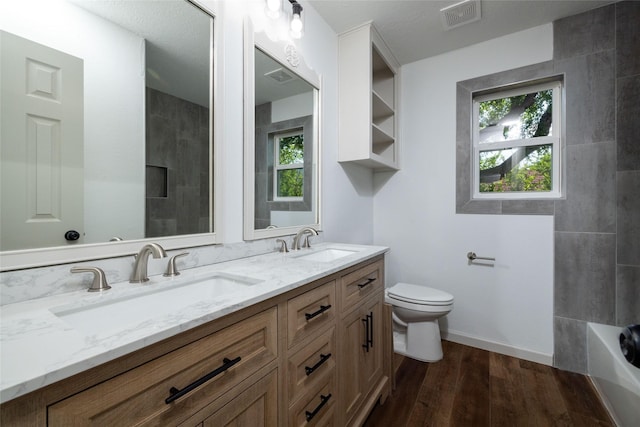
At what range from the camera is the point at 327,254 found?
1.71 metres

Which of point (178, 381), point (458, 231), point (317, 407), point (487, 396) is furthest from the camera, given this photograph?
point (458, 231)

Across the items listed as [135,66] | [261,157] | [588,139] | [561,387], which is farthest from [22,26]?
[561,387]

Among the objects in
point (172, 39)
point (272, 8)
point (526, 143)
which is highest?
point (272, 8)

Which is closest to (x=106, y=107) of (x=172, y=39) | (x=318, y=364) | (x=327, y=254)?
(x=172, y=39)

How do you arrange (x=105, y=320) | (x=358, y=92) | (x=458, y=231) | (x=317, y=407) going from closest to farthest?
(x=105, y=320)
(x=317, y=407)
(x=358, y=92)
(x=458, y=231)

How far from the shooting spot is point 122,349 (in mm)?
471

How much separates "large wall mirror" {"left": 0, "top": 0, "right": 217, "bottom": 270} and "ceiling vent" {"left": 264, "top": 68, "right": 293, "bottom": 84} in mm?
376

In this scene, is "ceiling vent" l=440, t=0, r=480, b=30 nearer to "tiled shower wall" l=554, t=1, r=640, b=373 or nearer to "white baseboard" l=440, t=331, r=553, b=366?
"tiled shower wall" l=554, t=1, r=640, b=373

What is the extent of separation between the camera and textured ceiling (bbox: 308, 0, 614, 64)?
70.2 inches

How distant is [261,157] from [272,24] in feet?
2.51

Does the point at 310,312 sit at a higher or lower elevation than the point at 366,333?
higher

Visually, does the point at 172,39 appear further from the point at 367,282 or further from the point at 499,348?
the point at 499,348

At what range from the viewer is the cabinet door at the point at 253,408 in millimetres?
666

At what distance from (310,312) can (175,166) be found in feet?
2.61
